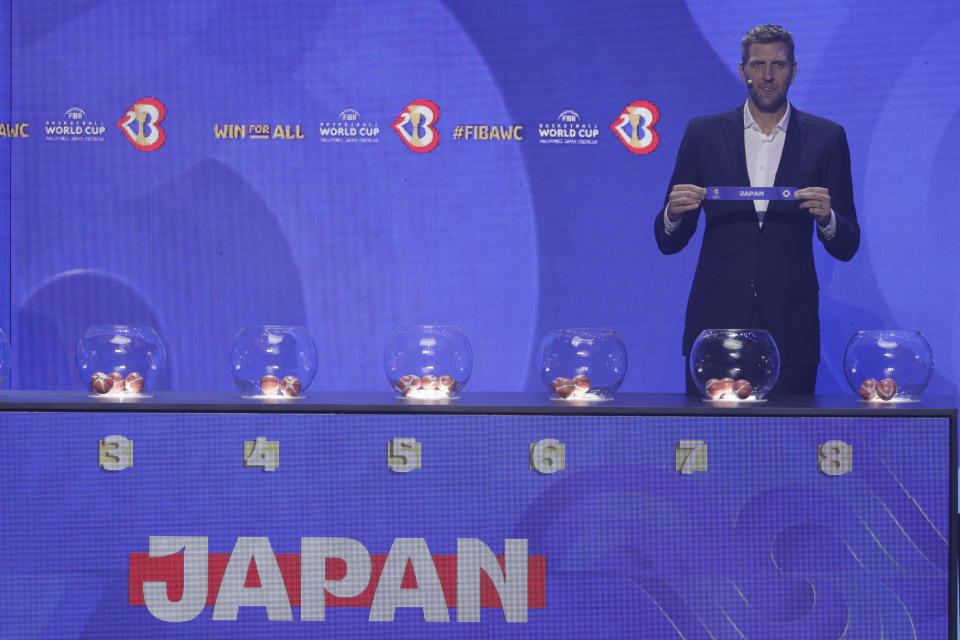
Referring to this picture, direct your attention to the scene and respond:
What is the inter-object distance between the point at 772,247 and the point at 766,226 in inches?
3.1

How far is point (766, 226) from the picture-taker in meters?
3.28

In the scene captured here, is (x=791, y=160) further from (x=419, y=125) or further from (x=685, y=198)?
(x=419, y=125)

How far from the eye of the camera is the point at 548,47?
13.2 feet

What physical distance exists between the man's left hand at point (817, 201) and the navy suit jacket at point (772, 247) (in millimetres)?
134

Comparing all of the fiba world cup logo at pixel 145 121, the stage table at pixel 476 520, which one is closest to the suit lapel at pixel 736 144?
the stage table at pixel 476 520

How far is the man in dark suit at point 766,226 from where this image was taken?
10.6ft

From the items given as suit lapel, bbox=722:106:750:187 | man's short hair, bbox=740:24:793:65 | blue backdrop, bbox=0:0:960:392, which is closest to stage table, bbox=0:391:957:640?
suit lapel, bbox=722:106:750:187

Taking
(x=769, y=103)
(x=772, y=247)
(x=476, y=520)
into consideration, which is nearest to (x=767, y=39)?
(x=769, y=103)

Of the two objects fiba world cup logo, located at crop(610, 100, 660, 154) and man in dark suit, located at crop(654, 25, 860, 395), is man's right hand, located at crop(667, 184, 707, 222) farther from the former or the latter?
fiba world cup logo, located at crop(610, 100, 660, 154)

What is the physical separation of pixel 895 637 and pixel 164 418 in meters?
1.60

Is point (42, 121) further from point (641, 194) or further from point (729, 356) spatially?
point (729, 356)

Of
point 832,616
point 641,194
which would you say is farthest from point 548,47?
point 832,616

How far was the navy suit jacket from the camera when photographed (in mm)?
3250

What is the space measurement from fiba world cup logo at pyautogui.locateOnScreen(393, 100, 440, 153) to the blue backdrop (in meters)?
0.03
